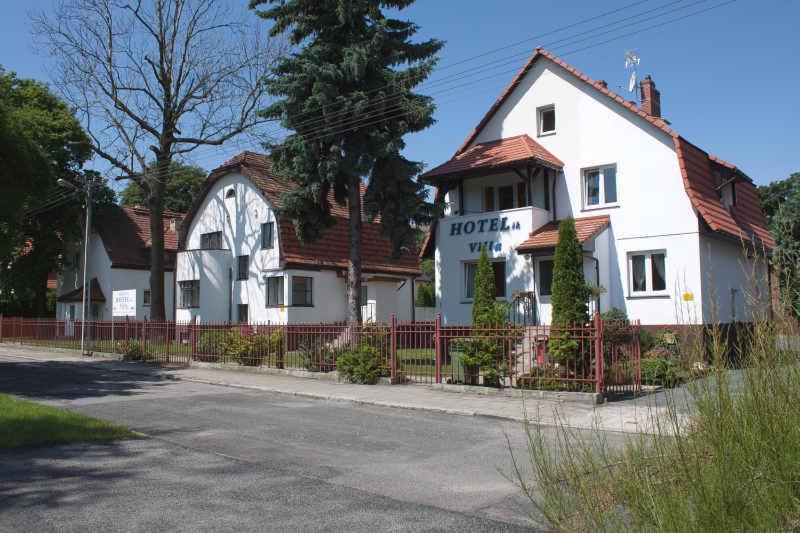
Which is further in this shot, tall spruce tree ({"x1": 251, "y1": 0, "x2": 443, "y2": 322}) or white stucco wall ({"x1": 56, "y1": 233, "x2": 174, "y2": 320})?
white stucco wall ({"x1": 56, "y1": 233, "x2": 174, "y2": 320})

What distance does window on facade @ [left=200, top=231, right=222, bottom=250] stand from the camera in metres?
35.7

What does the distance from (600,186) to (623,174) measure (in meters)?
0.89

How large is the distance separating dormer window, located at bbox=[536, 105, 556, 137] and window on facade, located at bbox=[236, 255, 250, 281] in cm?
1694

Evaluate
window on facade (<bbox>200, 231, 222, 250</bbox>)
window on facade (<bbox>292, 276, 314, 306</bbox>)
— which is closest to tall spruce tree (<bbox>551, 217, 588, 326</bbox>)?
window on facade (<bbox>292, 276, 314, 306</bbox>)

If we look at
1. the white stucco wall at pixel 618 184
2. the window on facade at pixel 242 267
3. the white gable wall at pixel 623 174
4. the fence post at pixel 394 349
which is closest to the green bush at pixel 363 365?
the fence post at pixel 394 349

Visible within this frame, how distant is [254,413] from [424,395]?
3905mm

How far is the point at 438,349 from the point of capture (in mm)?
15383

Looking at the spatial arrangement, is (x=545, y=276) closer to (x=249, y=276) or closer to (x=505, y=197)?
(x=505, y=197)

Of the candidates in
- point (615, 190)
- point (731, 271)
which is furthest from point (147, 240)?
point (731, 271)

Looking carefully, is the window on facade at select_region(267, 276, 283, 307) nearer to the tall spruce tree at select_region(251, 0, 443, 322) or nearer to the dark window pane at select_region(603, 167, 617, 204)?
the tall spruce tree at select_region(251, 0, 443, 322)

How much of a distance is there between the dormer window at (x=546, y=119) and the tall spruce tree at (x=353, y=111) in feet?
→ 13.6

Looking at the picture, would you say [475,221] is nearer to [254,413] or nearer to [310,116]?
[310,116]

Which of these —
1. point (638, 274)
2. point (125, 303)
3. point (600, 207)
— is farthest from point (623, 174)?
point (125, 303)

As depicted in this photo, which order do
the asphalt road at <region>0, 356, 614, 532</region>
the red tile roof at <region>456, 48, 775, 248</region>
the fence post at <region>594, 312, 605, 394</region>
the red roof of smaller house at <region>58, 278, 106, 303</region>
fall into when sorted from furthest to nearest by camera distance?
1. the red roof of smaller house at <region>58, 278, 106, 303</region>
2. the red tile roof at <region>456, 48, 775, 248</region>
3. the fence post at <region>594, 312, 605, 394</region>
4. the asphalt road at <region>0, 356, 614, 532</region>
